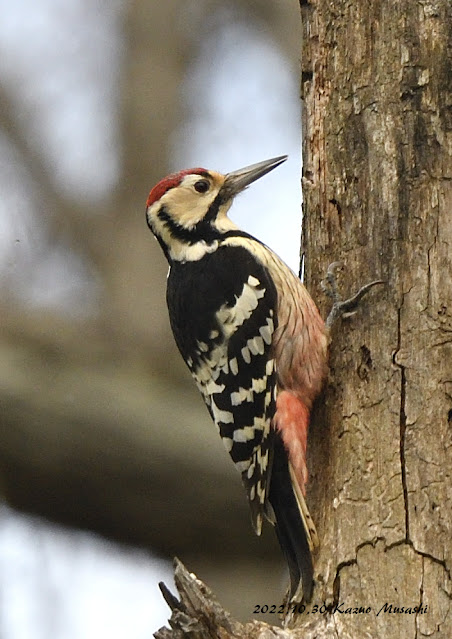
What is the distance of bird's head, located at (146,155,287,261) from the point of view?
4613 mm

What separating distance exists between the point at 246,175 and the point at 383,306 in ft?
3.68

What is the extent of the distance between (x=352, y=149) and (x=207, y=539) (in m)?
3.45

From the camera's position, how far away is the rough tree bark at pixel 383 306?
3400mm

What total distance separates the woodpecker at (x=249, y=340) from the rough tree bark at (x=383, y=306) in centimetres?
8

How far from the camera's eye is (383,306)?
380cm

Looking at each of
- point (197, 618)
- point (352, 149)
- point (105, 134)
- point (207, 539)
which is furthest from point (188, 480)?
point (197, 618)

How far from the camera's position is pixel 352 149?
4.04 metres

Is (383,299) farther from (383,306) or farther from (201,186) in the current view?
(201,186)

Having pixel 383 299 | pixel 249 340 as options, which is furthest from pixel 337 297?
pixel 249 340

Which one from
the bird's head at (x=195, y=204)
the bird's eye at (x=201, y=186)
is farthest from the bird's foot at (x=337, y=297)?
the bird's eye at (x=201, y=186)

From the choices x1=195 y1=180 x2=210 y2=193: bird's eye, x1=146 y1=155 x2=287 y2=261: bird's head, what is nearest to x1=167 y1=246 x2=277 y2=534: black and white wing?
x1=146 y1=155 x2=287 y2=261: bird's head

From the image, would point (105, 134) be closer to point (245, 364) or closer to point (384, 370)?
point (245, 364)

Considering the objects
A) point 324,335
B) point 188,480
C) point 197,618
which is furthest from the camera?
point 188,480

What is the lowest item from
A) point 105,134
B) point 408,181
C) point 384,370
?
point 384,370
